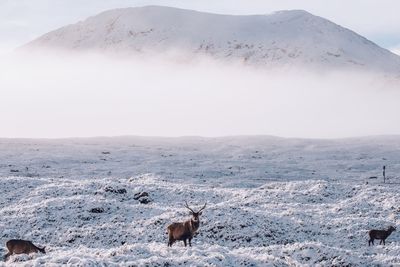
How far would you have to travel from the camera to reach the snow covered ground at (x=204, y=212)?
2262 centimetres

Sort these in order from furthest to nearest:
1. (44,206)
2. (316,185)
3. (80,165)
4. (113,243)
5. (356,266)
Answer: (80,165) → (316,185) → (44,206) → (113,243) → (356,266)

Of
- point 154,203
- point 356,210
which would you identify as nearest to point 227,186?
point 154,203

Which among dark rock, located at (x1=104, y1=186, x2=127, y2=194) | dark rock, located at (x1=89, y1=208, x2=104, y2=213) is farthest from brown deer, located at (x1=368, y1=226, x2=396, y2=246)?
dark rock, located at (x1=104, y1=186, x2=127, y2=194)

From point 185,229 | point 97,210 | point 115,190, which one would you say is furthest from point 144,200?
point 185,229

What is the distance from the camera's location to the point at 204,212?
3422cm

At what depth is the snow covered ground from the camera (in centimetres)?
2262

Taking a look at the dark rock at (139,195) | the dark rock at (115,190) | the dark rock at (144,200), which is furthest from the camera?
the dark rock at (115,190)

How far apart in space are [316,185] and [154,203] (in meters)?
14.2

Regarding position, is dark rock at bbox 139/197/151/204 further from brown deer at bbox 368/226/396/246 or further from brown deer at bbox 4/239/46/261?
brown deer at bbox 4/239/46/261

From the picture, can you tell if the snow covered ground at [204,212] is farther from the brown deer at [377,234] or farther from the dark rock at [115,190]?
the brown deer at [377,234]

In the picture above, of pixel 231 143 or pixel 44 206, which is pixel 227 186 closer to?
pixel 44 206

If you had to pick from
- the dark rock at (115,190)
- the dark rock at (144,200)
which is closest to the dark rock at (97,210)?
the dark rock at (144,200)

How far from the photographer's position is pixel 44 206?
36781 millimetres

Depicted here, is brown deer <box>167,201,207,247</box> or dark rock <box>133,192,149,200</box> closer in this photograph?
brown deer <box>167,201,207,247</box>
